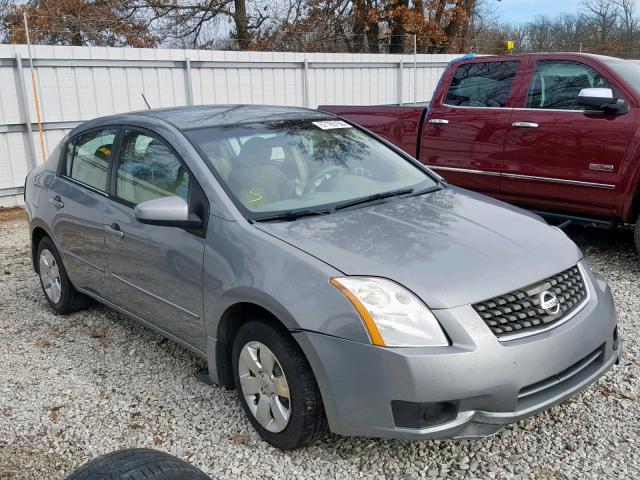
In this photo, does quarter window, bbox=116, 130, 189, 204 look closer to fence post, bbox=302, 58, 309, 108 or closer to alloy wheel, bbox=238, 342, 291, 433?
alloy wheel, bbox=238, 342, 291, 433

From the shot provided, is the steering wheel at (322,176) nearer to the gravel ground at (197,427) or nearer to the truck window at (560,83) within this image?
the gravel ground at (197,427)

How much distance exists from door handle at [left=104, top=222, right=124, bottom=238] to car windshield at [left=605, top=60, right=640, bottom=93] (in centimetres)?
435

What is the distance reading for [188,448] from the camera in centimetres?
311

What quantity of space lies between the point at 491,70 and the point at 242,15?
17.2 metres

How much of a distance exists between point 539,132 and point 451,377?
387 cm

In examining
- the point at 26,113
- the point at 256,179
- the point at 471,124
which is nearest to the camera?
the point at 256,179

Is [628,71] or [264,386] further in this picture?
[628,71]

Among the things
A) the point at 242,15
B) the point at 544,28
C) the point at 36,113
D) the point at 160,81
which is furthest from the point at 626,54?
the point at 36,113

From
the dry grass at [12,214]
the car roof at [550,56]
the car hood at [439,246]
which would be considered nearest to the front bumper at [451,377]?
the car hood at [439,246]

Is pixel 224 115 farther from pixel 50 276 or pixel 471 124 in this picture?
pixel 471 124

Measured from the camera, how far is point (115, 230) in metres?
3.88

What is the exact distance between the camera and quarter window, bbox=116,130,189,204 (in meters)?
3.55

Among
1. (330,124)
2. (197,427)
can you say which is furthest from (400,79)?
(197,427)

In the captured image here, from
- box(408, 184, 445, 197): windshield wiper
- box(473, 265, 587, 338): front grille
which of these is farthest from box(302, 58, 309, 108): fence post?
box(473, 265, 587, 338): front grille
